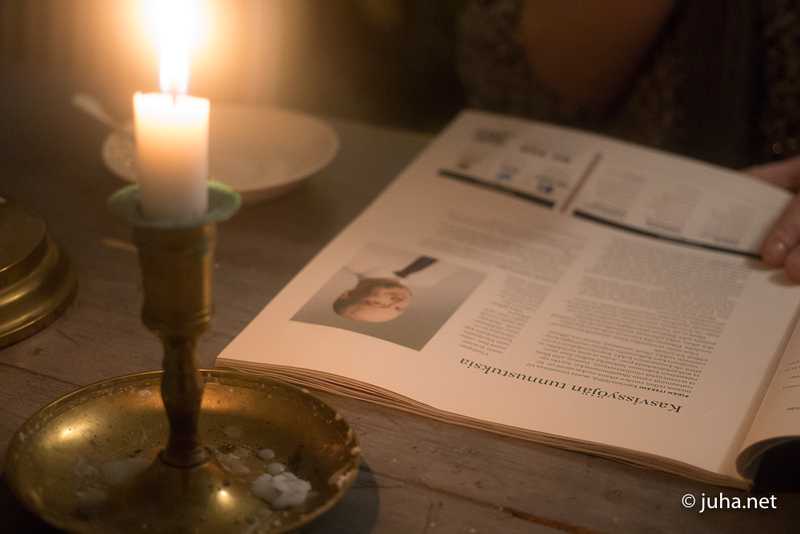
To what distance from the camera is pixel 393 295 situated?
2.18ft

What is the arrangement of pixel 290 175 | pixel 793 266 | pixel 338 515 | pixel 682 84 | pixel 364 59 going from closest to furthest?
pixel 338 515 < pixel 793 266 < pixel 290 175 < pixel 682 84 < pixel 364 59

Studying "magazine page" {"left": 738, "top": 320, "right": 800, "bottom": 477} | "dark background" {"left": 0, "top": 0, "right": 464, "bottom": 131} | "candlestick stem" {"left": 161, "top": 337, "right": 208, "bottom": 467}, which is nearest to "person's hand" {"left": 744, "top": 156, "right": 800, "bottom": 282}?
"magazine page" {"left": 738, "top": 320, "right": 800, "bottom": 477}

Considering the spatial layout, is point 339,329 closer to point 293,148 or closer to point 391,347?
point 391,347

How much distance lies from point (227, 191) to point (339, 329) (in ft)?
0.79

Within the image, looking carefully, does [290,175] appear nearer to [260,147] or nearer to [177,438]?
[260,147]

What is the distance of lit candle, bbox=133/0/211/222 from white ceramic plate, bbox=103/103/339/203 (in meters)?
0.42

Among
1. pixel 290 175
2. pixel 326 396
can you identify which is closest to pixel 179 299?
pixel 326 396

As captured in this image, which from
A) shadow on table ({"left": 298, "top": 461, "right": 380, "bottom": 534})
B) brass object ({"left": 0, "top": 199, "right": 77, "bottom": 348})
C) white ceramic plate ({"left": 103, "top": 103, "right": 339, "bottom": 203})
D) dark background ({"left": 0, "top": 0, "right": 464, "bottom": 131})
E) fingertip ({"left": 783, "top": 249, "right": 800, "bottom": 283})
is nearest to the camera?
shadow on table ({"left": 298, "top": 461, "right": 380, "bottom": 534})

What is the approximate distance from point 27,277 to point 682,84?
35.4 inches

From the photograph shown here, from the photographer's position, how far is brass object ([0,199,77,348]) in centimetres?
59

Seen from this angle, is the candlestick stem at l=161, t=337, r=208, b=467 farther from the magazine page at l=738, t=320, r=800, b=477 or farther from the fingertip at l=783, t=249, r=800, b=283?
the fingertip at l=783, t=249, r=800, b=283

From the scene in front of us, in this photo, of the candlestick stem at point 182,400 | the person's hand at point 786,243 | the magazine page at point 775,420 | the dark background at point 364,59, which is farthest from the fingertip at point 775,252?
the dark background at point 364,59

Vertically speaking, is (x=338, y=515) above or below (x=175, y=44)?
below

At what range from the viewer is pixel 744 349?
62 centimetres
